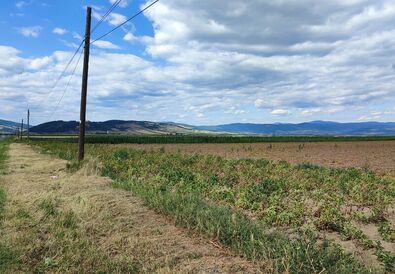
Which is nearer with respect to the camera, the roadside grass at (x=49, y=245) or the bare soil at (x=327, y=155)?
the roadside grass at (x=49, y=245)

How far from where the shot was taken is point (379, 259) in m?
6.10

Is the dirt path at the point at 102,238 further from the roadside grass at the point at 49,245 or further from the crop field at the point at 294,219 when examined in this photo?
the crop field at the point at 294,219

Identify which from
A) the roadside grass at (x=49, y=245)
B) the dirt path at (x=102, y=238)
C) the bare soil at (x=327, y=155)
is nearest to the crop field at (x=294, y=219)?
the dirt path at (x=102, y=238)

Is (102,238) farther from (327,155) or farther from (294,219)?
(327,155)

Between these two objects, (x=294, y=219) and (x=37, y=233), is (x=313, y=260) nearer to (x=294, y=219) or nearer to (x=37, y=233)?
(x=294, y=219)

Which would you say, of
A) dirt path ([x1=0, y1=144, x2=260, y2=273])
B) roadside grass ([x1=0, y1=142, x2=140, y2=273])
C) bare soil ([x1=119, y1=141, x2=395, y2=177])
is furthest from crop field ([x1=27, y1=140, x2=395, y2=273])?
bare soil ([x1=119, y1=141, x2=395, y2=177])

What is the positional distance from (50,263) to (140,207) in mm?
3718

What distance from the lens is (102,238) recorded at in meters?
7.36

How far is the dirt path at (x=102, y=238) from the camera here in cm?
593

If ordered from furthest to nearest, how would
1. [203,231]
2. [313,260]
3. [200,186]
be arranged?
[200,186]
[203,231]
[313,260]

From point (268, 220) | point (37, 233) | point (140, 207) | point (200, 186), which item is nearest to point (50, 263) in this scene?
point (37, 233)

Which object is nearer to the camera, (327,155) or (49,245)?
(49,245)

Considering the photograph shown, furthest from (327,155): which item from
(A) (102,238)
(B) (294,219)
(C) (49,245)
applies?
(C) (49,245)

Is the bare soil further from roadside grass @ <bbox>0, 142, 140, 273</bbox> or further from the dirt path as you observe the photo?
roadside grass @ <bbox>0, 142, 140, 273</bbox>
